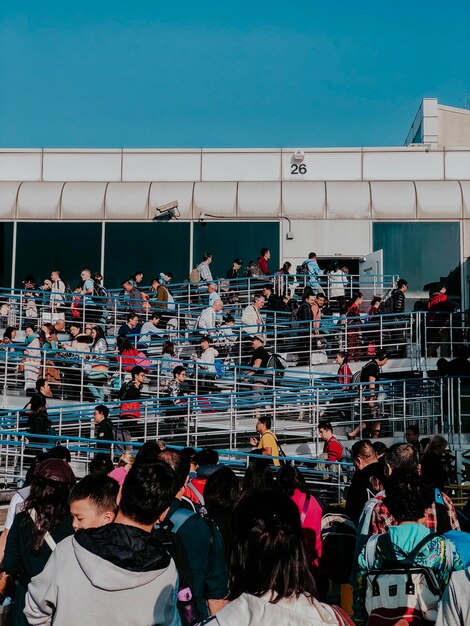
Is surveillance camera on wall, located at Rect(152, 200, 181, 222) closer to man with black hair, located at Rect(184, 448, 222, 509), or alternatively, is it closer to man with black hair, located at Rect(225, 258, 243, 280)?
man with black hair, located at Rect(225, 258, 243, 280)

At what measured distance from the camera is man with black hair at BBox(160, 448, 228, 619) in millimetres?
5512

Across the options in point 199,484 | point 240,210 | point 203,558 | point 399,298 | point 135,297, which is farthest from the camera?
point 240,210

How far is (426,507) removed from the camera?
17.9 feet

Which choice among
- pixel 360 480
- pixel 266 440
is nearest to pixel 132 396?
pixel 266 440

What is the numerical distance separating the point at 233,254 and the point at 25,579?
75.5ft

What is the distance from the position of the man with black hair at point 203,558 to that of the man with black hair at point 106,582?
2.93 ft

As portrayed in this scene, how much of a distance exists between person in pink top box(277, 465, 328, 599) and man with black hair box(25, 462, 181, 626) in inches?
112

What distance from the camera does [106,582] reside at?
435 centimetres

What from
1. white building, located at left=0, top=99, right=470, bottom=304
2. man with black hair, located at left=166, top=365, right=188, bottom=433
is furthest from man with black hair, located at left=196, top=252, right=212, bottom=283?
man with black hair, located at left=166, top=365, right=188, bottom=433

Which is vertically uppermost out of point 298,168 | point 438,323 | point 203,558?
point 298,168

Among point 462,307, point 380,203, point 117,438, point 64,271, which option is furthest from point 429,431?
point 64,271

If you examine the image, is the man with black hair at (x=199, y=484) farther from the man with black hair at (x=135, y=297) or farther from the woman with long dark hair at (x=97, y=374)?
the man with black hair at (x=135, y=297)

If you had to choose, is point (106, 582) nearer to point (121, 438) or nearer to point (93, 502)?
point (93, 502)

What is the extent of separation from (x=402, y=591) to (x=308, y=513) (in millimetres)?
2431
